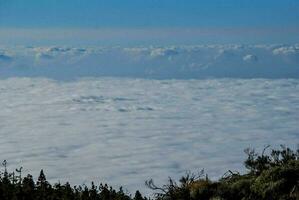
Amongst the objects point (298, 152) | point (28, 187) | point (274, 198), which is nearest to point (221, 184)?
point (274, 198)

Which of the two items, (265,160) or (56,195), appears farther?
(56,195)

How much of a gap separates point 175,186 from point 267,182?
2.90m

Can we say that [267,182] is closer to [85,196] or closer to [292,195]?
[292,195]

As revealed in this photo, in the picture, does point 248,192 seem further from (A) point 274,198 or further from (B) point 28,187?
(B) point 28,187

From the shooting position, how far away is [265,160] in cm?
1783

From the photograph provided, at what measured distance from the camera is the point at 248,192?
50.9 ft

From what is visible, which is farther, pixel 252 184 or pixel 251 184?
pixel 251 184

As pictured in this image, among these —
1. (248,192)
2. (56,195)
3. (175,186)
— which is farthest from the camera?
(56,195)

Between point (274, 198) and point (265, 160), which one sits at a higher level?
point (265, 160)

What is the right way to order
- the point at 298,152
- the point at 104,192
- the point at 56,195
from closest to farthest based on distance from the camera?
1. the point at 298,152
2. the point at 104,192
3. the point at 56,195

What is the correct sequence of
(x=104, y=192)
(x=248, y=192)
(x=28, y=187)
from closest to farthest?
1. (x=248, y=192)
2. (x=104, y=192)
3. (x=28, y=187)

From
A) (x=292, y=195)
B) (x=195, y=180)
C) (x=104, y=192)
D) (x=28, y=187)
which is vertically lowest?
(x=292, y=195)

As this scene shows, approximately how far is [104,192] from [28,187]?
18.1 metres

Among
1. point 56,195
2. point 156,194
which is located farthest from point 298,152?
point 56,195
